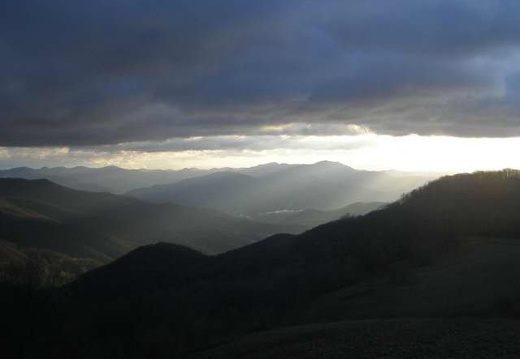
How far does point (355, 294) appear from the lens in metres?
28.1

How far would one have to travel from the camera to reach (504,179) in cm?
5262

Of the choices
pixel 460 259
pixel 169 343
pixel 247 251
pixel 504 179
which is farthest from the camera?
pixel 247 251

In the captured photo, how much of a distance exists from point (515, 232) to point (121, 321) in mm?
23222

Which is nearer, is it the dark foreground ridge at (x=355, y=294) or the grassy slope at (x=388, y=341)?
the grassy slope at (x=388, y=341)

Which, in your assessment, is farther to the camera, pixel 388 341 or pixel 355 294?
pixel 355 294

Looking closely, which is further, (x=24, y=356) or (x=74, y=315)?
(x=74, y=315)

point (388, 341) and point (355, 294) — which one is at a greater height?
point (388, 341)

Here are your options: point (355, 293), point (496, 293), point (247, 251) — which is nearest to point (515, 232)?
point (355, 293)

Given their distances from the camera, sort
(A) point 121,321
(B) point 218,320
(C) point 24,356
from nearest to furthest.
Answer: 1. (C) point 24,356
2. (A) point 121,321
3. (B) point 218,320

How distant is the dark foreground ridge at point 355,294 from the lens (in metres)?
19.7

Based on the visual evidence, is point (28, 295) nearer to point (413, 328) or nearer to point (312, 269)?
point (413, 328)

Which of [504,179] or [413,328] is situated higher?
[504,179]

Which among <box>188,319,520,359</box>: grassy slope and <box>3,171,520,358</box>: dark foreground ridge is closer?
<box>188,319,520,359</box>: grassy slope

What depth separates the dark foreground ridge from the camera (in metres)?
19.7
